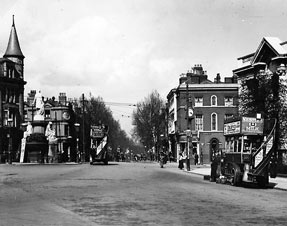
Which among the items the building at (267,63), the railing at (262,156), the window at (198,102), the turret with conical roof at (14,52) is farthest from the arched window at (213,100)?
the railing at (262,156)

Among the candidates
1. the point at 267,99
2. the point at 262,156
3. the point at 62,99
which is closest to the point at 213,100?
the point at 267,99

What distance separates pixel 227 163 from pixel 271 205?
10.3m

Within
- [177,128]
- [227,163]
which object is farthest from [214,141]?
[227,163]

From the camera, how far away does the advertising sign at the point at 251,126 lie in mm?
24422

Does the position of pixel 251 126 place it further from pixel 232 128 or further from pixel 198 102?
pixel 198 102

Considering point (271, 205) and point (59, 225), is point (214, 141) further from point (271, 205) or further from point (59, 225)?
point (59, 225)

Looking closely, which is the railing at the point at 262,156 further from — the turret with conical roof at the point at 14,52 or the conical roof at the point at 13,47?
the conical roof at the point at 13,47

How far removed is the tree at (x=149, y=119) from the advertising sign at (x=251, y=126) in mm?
70685

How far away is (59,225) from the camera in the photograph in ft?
36.7

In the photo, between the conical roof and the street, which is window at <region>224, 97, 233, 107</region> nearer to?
the conical roof

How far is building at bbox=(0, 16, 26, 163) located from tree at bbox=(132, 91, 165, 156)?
67.4 ft

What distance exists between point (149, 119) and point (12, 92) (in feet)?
78.5

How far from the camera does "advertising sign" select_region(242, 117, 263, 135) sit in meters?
24.4

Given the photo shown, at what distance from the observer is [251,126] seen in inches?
965
